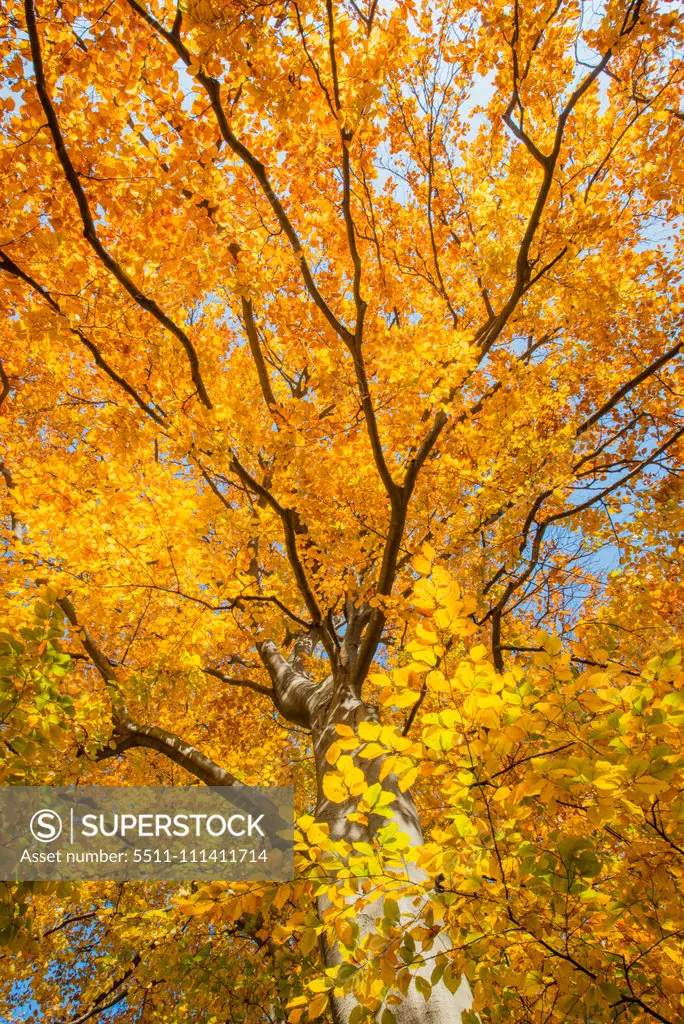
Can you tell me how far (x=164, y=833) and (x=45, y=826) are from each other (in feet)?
13.2

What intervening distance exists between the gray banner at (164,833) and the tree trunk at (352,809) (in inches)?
18.9

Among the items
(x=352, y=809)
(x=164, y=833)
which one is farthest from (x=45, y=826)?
(x=164, y=833)

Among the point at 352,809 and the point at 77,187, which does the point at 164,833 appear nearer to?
the point at 352,809

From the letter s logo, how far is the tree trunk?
1720 mm

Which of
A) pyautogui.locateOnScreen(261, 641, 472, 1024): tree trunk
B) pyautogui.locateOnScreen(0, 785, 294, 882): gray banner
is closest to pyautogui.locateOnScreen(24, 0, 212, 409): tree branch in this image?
pyautogui.locateOnScreen(261, 641, 472, 1024): tree trunk

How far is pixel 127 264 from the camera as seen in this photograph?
521 cm

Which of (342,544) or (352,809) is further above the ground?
(342,544)

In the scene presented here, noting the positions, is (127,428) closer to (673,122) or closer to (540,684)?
(540,684)

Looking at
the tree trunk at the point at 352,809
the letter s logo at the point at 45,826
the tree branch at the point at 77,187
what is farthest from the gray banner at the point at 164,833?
the tree branch at the point at 77,187

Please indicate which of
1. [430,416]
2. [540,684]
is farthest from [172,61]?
[540,684]

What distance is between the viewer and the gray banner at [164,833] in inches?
161

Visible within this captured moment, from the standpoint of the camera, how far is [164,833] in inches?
279

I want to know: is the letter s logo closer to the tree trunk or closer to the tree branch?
the tree trunk

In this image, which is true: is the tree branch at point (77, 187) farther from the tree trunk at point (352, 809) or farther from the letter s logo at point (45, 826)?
the letter s logo at point (45, 826)
